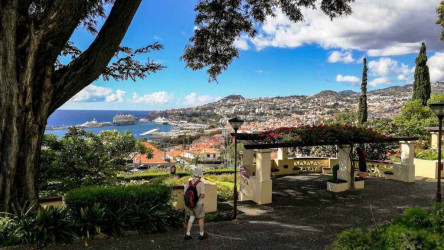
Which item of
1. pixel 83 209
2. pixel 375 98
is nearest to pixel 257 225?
pixel 83 209

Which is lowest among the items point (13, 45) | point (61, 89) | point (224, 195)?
point (224, 195)

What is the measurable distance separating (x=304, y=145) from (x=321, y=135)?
2.70 feet

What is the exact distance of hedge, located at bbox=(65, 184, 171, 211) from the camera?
696 cm

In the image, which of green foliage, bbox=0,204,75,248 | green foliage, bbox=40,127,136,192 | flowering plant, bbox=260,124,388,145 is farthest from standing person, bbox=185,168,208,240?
green foliage, bbox=40,127,136,192

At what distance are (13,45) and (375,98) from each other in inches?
6465

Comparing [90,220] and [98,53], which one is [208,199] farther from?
[98,53]

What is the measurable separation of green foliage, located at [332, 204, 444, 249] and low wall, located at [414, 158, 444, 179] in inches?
506

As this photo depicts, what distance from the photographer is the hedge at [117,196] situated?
696 cm

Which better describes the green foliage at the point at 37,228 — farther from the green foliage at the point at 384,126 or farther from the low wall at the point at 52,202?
the green foliage at the point at 384,126

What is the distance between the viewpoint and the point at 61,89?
7.25 m

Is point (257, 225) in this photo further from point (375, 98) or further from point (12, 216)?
point (375, 98)

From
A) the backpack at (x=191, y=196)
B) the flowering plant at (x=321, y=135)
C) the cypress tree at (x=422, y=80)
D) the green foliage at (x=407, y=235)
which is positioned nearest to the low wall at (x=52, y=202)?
the backpack at (x=191, y=196)

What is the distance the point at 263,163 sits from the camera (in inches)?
431

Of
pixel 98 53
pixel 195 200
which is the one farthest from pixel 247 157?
pixel 98 53
